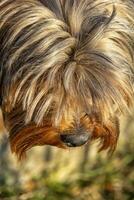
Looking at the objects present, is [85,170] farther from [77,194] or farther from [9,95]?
[9,95]

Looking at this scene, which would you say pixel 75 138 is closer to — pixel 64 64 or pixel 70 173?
pixel 64 64

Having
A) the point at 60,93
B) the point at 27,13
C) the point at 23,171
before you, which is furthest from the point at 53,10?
the point at 23,171

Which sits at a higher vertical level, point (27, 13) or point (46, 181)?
point (27, 13)

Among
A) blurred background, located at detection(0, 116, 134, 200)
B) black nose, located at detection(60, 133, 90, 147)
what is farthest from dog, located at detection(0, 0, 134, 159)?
blurred background, located at detection(0, 116, 134, 200)

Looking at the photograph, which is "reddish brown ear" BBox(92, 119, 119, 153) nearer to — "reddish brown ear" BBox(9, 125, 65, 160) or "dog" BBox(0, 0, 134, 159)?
"dog" BBox(0, 0, 134, 159)

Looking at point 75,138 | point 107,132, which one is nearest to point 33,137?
point 75,138

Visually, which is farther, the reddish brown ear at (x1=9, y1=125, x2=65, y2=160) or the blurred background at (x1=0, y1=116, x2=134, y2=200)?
Answer: the blurred background at (x1=0, y1=116, x2=134, y2=200)
